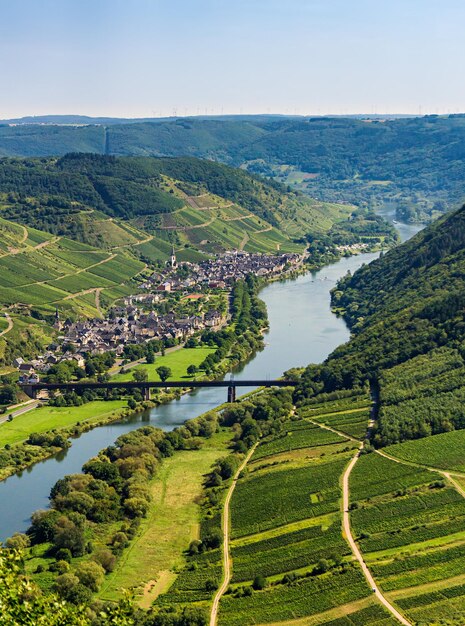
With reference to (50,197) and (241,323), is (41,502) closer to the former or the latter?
(241,323)

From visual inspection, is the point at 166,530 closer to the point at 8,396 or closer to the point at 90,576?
the point at 90,576

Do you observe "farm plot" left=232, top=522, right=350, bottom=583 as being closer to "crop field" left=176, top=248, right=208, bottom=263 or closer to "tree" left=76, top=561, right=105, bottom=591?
"tree" left=76, top=561, right=105, bottom=591

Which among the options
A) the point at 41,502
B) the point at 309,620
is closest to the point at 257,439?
the point at 41,502

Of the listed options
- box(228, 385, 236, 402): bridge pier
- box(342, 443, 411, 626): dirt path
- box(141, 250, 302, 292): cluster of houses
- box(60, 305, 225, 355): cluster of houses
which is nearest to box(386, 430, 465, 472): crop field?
box(342, 443, 411, 626): dirt path

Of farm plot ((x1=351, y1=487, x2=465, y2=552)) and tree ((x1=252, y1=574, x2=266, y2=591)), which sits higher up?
farm plot ((x1=351, y1=487, x2=465, y2=552))

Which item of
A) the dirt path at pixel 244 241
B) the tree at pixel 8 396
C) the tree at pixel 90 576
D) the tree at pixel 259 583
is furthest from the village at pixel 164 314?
the tree at pixel 259 583
